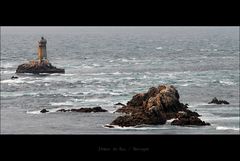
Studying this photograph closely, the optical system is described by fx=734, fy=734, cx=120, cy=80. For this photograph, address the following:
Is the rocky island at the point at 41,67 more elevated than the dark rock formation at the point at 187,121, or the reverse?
the dark rock formation at the point at 187,121

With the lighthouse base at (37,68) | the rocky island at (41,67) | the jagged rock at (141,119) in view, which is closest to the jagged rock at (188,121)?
the jagged rock at (141,119)

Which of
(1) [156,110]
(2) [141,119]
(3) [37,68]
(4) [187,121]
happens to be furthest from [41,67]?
(4) [187,121]

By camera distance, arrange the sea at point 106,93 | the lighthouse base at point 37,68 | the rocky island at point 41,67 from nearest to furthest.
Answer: the sea at point 106,93
the lighthouse base at point 37,68
the rocky island at point 41,67

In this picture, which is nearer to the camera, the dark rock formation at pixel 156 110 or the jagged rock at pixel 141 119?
the jagged rock at pixel 141 119

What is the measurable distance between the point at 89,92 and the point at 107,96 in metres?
2.80

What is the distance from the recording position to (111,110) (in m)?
55.3

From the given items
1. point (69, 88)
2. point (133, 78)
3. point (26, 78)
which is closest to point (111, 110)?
point (69, 88)

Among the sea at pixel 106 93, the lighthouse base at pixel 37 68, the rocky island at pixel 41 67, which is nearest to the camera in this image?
the sea at pixel 106 93

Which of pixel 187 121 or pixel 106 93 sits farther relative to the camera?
pixel 106 93

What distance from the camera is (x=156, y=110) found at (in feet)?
165

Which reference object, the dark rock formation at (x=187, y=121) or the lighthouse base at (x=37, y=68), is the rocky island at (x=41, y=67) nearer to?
the lighthouse base at (x=37, y=68)

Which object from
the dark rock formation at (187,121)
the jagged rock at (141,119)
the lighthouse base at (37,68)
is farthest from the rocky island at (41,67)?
the dark rock formation at (187,121)

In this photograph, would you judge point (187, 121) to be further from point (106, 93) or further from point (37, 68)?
point (37, 68)

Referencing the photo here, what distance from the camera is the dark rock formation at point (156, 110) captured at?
49469mm
